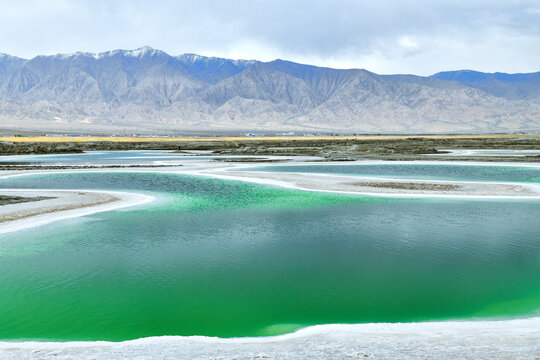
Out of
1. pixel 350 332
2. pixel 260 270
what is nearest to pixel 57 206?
pixel 260 270

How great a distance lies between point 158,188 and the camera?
29672mm

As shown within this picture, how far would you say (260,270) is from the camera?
12703mm

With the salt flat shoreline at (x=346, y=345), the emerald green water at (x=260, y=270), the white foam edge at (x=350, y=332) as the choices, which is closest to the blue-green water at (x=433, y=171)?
the emerald green water at (x=260, y=270)

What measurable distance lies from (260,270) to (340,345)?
476 centimetres

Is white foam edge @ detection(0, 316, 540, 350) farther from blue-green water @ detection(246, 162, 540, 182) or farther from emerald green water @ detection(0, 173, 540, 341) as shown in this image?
blue-green water @ detection(246, 162, 540, 182)

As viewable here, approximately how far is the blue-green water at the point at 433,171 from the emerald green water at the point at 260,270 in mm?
14236

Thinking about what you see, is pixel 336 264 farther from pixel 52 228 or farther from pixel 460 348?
pixel 52 228

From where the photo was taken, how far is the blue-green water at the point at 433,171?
35.4 meters

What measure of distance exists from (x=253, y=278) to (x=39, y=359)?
5.38 m

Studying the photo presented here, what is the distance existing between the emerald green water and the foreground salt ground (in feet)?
1.72

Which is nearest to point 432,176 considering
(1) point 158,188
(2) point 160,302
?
(1) point 158,188

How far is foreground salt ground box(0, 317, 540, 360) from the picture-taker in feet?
25.3

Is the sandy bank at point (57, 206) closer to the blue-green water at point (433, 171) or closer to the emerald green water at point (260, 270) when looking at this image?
the emerald green water at point (260, 270)

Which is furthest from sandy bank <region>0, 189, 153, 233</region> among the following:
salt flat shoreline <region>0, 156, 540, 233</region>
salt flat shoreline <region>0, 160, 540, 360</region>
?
salt flat shoreline <region>0, 160, 540, 360</region>
